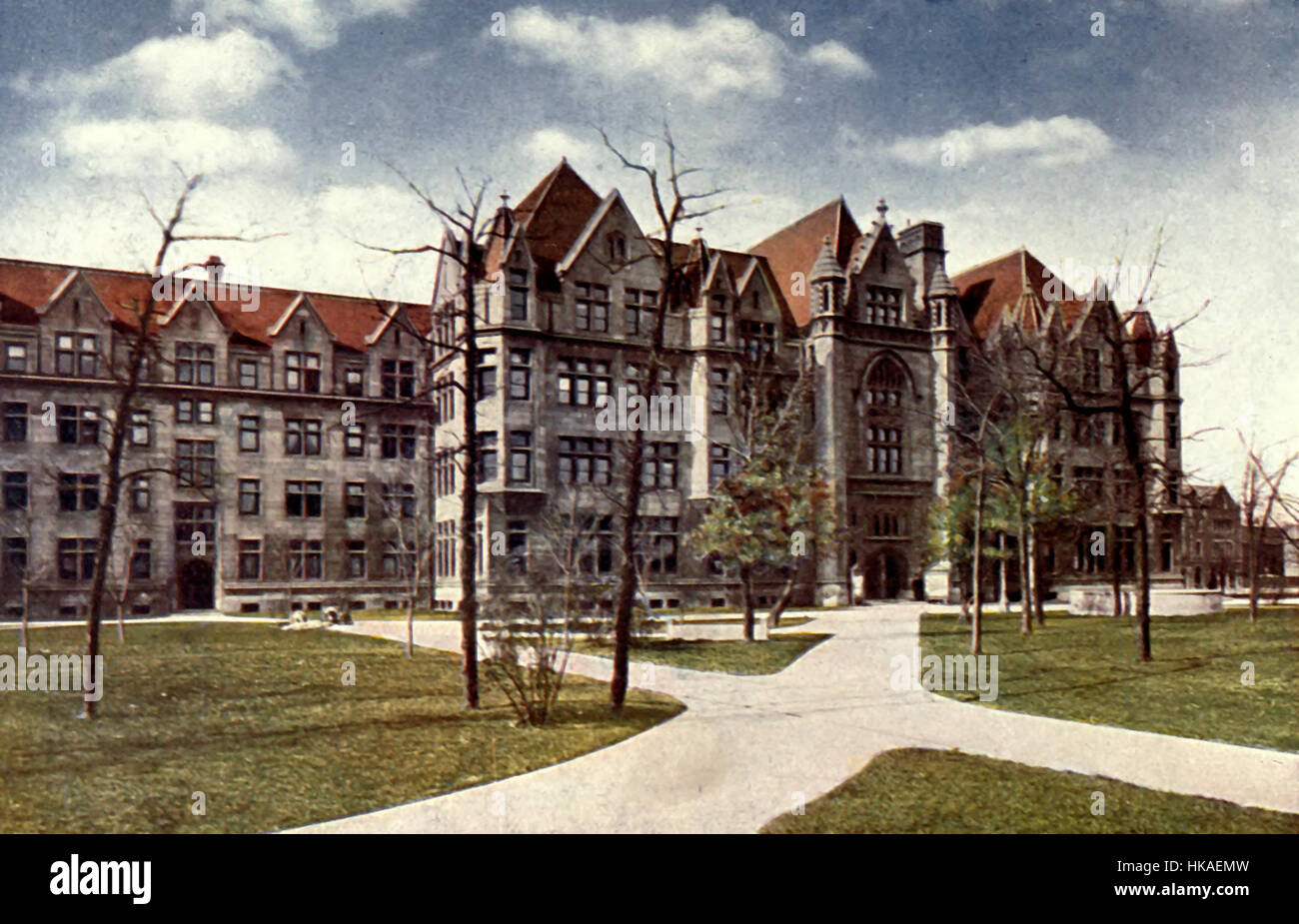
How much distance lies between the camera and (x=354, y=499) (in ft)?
85.4

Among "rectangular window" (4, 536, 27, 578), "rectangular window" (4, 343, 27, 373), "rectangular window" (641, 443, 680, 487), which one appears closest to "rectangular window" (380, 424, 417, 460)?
"rectangular window" (641, 443, 680, 487)

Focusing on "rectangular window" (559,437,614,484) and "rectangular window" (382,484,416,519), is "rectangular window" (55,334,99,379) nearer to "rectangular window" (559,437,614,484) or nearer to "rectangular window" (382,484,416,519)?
"rectangular window" (559,437,614,484)

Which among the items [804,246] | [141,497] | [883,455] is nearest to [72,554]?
[141,497]

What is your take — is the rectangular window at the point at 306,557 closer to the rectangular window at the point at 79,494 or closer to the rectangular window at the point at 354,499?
the rectangular window at the point at 354,499

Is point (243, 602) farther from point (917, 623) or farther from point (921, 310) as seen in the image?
point (921, 310)

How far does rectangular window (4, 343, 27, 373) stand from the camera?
580 inches

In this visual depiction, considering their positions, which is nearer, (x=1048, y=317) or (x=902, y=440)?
(x=1048, y=317)

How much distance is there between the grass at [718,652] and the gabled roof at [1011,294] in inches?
336

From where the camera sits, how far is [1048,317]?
68.9ft

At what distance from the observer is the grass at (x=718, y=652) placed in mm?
17397

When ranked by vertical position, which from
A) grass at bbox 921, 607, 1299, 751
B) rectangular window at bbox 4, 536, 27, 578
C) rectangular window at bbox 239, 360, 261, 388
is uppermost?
rectangular window at bbox 239, 360, 261, 388

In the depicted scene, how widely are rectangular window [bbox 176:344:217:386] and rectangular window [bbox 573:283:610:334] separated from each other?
9594 millimetres

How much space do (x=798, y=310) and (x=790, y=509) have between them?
11.8 metres
